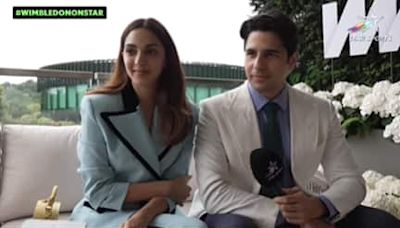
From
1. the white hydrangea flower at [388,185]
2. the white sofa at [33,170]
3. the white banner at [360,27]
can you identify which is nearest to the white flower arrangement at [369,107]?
the white hydrangea flower at [388,185]

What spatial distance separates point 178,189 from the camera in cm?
149

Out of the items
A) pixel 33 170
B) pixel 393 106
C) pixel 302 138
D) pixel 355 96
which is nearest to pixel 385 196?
pixel 393 106

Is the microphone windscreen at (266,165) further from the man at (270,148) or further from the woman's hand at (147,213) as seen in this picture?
the woman's hand at (147,213)

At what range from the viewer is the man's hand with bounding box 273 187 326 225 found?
128cm

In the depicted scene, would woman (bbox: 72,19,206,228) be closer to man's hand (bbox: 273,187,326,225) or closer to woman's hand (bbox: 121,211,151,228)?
woman's hand (bbox: 121,211,151,228)

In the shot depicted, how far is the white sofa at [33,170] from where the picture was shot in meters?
1.92

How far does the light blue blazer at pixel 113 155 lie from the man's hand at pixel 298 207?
1.31 feet

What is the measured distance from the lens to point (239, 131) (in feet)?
4.67

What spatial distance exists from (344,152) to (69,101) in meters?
1.95

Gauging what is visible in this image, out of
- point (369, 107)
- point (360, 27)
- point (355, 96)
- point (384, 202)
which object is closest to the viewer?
point (384, 202)

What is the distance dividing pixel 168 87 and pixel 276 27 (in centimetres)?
39

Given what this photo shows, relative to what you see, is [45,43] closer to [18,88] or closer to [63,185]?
[18,88]

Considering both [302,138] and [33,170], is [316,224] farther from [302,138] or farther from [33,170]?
[33,170]

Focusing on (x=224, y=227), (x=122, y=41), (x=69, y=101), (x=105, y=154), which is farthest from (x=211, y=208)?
(x=69, y=101)
